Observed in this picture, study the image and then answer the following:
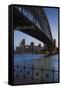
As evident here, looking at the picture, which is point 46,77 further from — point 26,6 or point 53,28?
point 26,6

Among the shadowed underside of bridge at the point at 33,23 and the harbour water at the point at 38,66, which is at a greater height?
the shadowed underside of bridge at the point at 33,23

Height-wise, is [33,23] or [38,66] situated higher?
[33,23]

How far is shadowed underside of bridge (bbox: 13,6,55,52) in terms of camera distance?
1.43m

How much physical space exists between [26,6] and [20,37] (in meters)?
0.18

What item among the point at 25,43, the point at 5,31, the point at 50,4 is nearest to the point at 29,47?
the point at 25,43

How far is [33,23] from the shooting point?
146cm

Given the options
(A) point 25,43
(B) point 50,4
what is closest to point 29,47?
(A) point 25,43

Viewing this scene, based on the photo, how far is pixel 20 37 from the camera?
1439 millimetres

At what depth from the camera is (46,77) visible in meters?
1.47

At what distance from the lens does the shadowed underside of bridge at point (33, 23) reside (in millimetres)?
1430

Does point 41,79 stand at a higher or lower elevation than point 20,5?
lower

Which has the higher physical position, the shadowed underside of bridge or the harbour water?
the shadowed underside of bridge

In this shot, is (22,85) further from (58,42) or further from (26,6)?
(26,6)
